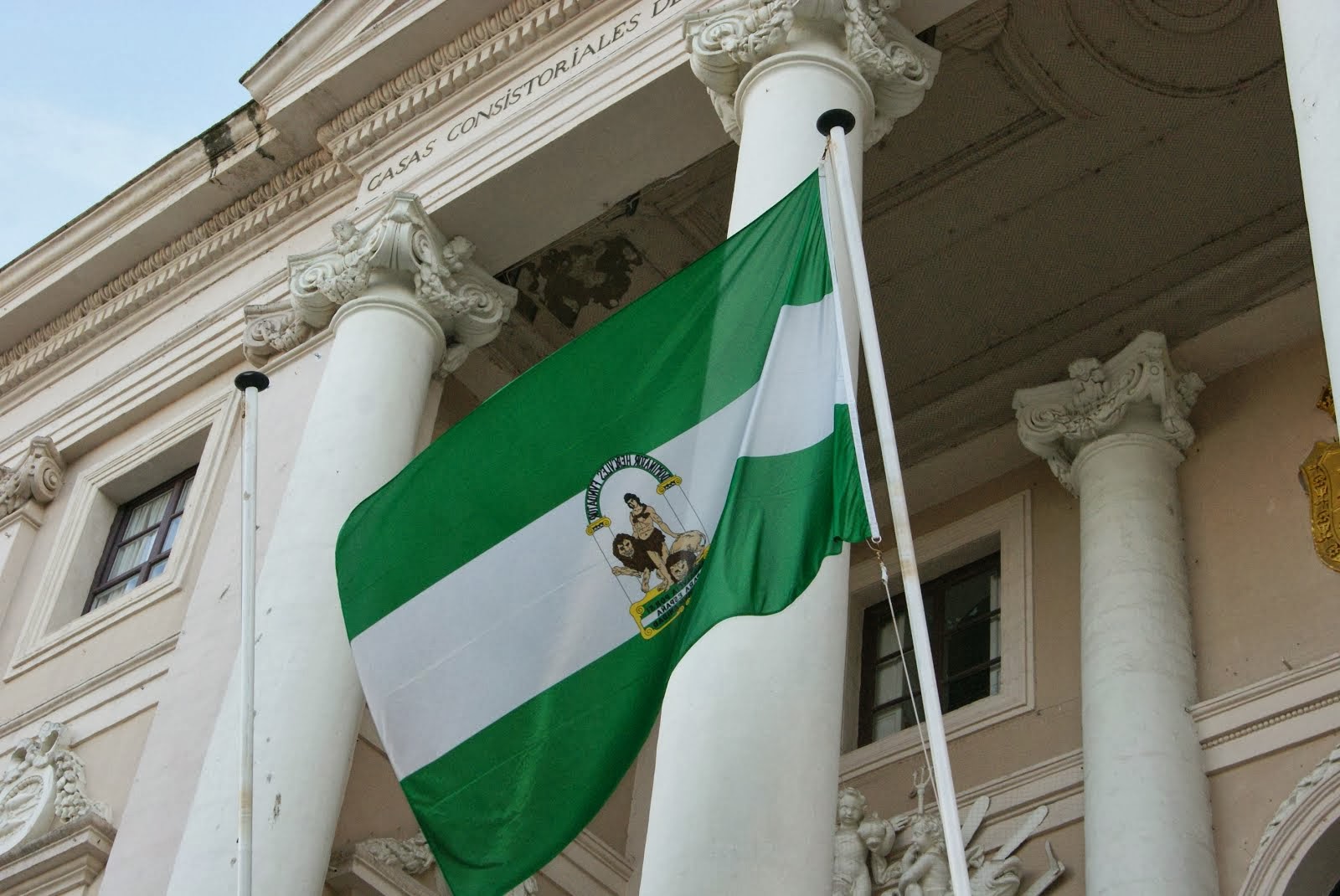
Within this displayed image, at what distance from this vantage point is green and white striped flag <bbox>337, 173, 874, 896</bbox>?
714 cm

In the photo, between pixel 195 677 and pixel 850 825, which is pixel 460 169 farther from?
pixel 850 825

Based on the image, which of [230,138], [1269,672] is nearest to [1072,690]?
[1269,672]

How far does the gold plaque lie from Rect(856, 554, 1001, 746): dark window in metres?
2.35

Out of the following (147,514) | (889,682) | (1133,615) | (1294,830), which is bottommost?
(1294,830)

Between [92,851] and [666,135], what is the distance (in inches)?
220

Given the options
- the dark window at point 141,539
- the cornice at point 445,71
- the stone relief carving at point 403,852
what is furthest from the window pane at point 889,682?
the dark window at point 141,539

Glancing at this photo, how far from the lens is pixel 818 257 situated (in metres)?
7.77

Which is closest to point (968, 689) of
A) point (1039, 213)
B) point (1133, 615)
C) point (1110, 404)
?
point (1133, 615)

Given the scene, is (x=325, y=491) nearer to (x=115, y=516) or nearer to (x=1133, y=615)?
(x=115, y=516)

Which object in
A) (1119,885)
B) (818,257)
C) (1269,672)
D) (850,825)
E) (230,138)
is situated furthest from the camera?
(230,138)

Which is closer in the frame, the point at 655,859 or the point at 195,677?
the point at 655,859

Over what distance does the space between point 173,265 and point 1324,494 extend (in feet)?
29.2

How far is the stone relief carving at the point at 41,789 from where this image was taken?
12391mm

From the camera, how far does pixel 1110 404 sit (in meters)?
13.4
